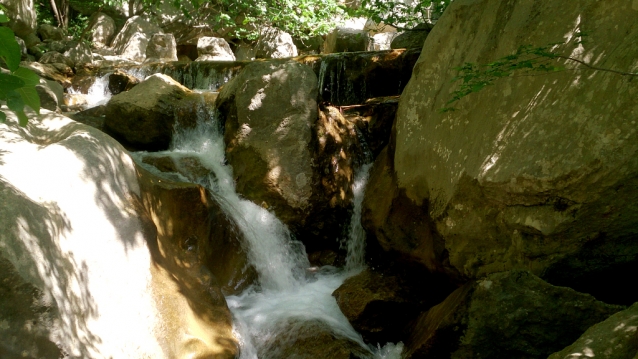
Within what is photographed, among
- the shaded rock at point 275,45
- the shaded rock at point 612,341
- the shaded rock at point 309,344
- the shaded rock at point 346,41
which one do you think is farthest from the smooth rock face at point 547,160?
the shaded rock at point 275,45

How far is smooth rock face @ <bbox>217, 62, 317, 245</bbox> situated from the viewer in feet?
19.8

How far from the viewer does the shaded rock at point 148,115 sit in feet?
24.2

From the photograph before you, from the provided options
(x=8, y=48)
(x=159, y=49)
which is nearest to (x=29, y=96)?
(x=8, y=48)

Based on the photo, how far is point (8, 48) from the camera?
50.8 inches

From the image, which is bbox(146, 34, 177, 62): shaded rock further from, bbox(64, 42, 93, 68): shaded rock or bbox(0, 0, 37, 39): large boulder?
bbox(0, 0, 37, 39): large boulder

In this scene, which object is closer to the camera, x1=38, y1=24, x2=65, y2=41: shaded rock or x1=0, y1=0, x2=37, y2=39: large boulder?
x1=0, y1=0, x2=37, y2=39: large boulder

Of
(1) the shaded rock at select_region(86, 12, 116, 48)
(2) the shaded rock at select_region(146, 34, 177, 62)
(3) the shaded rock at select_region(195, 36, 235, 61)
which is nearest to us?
(3) the shaded rock at select_region(195, 36, 235, 61)

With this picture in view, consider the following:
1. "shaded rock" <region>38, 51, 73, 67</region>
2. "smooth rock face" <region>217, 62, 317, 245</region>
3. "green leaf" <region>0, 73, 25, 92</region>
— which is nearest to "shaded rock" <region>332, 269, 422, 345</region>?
"smooth rock face" <region>217, 62, 317, 245</region>

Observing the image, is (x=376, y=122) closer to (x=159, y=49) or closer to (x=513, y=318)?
(x=513, y=318)

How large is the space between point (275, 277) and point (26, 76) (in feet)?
14.6

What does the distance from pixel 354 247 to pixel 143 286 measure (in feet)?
10.2

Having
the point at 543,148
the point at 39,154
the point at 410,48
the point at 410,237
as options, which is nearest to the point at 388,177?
→ the point at 410,237

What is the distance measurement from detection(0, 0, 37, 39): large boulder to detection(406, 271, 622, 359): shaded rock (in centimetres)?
1367

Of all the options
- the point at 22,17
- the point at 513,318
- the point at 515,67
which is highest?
the point at 22,17
